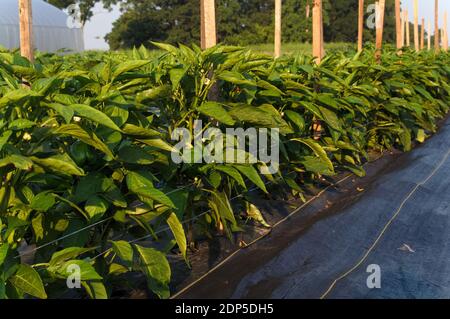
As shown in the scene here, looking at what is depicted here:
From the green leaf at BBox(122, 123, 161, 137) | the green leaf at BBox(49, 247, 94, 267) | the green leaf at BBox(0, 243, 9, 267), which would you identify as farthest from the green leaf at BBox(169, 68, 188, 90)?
the green leaf at BBox(0, 243, 9, 267)

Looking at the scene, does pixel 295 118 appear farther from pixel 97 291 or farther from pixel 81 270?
pixel 81 270

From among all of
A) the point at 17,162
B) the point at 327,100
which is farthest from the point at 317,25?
the point at 17,162

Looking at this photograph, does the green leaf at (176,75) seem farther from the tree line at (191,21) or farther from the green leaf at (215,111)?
the tree line at (191,21)

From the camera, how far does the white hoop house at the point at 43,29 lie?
68.9ft

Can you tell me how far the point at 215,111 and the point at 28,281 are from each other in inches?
51.4

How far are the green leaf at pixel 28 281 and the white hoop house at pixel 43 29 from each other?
19.5 m

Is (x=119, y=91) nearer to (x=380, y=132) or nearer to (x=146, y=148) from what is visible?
(x=146, y=148)

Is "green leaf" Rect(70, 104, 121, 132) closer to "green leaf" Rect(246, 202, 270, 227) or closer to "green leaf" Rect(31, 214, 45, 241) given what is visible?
"green leaf" Rect(31, 214, 45, 241)

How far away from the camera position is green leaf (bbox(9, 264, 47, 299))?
1933mm

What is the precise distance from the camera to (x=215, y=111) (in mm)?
2895

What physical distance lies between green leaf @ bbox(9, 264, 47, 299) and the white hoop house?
64.1 ft

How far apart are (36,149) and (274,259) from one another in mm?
1659

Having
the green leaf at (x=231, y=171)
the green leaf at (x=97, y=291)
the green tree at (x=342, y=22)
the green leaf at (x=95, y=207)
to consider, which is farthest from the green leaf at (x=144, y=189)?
the green tree at (x=342, y=22)

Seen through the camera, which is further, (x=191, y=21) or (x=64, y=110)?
(x=191, y=21)
